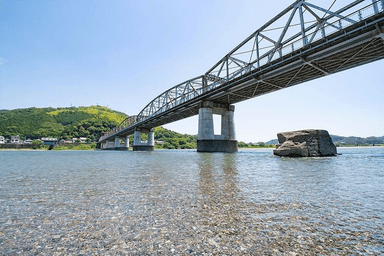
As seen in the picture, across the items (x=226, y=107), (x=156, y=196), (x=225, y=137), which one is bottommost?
(x=156, y=196)

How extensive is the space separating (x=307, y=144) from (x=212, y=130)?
24.2 m

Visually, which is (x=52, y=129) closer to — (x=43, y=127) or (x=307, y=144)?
(x=43, y=127)

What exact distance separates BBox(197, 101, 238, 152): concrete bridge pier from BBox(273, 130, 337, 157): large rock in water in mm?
21718

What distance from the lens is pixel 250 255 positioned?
2.02 m

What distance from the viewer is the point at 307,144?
18828 millimetres

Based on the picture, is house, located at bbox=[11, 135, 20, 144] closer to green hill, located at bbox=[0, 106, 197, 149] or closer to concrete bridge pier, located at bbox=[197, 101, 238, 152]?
green hill, located at bbox=[0, 106, 197, 149]

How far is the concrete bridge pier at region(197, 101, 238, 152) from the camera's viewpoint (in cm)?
4119

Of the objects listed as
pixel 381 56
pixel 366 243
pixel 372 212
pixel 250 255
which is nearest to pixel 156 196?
pixel 250 255

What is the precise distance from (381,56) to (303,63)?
370 inches

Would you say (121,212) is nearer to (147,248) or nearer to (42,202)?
(147,248)

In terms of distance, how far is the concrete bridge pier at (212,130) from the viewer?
1622 inches

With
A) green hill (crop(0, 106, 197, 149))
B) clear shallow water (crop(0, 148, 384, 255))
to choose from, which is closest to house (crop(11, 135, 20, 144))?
green hill (crop(0, 106, 197, 149))

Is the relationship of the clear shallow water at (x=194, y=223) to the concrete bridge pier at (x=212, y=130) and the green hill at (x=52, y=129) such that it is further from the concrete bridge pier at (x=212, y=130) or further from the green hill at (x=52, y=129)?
the green hill at (x=52, y=129)

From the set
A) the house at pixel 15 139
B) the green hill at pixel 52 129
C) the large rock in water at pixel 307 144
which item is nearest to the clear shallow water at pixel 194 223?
the large rock in water at pixel 307 144
